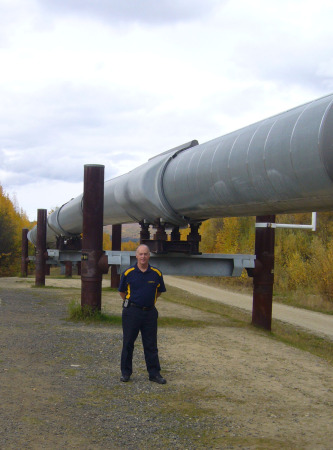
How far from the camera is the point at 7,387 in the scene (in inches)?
222

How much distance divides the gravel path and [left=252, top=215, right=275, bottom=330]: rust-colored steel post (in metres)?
1.79

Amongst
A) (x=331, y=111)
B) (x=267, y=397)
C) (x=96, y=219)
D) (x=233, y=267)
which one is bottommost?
(x=267, y=397)

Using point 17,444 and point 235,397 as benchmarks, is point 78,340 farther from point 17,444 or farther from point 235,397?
point 17,444

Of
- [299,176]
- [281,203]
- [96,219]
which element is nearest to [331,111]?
[299,176]

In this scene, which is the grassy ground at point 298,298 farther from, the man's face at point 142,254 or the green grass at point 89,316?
the man's face at point 142,254

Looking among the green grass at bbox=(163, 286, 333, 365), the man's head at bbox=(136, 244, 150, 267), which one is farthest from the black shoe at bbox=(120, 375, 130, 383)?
the green grass at bbox=(163, 286, 333, 365)

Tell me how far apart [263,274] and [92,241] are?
3434 millimetres

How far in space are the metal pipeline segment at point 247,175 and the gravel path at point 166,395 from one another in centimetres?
208

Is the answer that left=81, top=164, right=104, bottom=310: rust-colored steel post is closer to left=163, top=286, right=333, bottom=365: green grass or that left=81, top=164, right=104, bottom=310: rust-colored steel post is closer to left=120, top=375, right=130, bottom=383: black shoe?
left=163, top=286, right=333, bottom=365: green grass

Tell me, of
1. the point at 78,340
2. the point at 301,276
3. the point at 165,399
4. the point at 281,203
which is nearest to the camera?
the point at 165,399

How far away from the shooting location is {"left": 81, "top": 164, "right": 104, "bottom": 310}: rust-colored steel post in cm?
1080

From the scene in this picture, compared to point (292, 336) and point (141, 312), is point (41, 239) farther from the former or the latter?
point (141, 312)

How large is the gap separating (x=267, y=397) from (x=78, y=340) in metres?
3.67

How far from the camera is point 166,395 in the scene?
560cm
